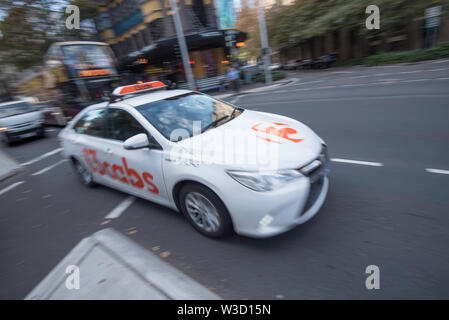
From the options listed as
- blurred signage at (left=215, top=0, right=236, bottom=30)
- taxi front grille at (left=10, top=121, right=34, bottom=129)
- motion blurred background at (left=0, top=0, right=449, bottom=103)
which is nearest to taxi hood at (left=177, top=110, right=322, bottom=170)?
taxi front grille at (left=10, top=121, right=34, bottom=129)

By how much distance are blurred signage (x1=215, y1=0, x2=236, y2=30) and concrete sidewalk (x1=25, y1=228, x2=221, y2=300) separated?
20186 mm

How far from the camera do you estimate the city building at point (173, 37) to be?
812 inches

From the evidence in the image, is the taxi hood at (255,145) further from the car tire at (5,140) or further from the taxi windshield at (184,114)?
the car tire at (5,140)

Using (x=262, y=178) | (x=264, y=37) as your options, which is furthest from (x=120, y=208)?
(x=264, y=37)

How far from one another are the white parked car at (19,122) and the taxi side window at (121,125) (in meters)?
9.05

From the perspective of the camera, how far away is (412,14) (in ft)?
63.5

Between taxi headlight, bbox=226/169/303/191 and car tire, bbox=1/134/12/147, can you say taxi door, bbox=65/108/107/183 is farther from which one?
car tire, bbox=1/134/12/147

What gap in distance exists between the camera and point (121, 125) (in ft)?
12.1

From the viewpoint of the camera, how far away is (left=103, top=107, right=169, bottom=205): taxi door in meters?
3.22

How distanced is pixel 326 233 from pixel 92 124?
152 inches

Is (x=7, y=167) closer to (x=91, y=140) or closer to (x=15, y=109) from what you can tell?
(x=91, y=140)
